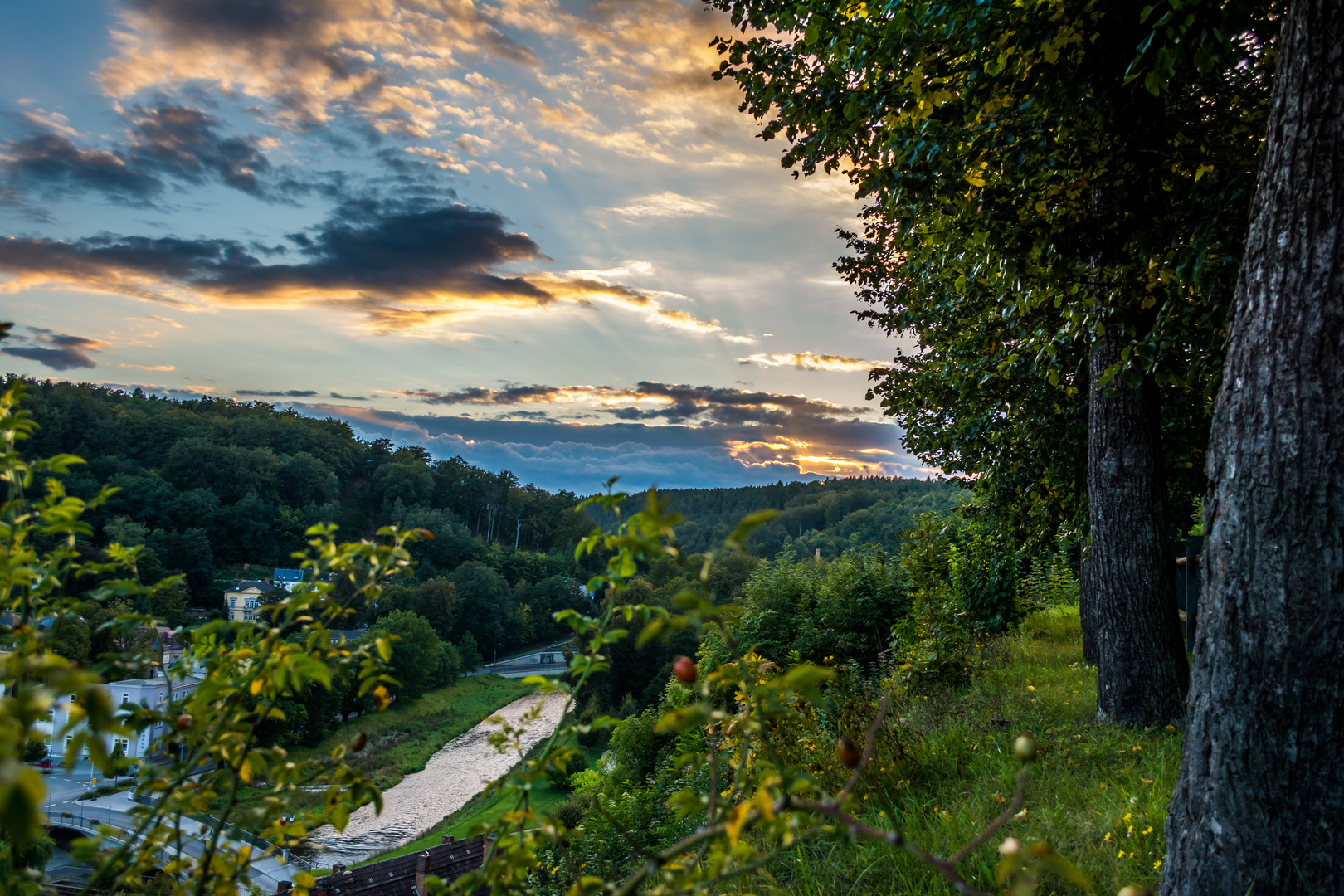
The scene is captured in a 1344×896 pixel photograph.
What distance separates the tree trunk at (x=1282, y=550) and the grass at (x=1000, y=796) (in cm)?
59

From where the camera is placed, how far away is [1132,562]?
5254mm

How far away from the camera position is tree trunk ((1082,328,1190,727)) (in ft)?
16.7

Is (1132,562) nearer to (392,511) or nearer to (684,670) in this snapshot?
(684,670)

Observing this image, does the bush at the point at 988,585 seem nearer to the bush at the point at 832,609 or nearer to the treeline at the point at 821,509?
the bush at the point at 832,609

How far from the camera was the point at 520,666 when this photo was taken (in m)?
56.2

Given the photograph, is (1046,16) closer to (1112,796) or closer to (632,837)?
(1112,796)

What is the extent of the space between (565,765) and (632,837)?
7188mm

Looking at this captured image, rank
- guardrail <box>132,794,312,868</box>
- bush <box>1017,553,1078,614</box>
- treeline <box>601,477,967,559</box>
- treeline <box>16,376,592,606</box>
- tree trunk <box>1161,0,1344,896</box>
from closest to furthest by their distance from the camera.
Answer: guardrail <box>132,794,312,868</box>
tree trunk <box>1161,0,1344,896</box>
bush <box>1017,553,1078,614</box>
treeline <box>16,376,592,606</box>
treeline <box>601,477,967,559</box>

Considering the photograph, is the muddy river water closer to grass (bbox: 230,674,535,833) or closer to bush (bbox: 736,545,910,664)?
grass (bbox: 230,674,535,833)

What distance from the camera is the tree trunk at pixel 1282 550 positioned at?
231 cm

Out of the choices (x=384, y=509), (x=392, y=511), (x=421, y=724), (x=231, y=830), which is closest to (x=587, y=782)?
(x=231, y=830)

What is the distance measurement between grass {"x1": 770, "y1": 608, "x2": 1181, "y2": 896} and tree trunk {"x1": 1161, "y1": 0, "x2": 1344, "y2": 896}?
0.59 meters

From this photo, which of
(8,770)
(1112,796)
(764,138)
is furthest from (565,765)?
(764,138)

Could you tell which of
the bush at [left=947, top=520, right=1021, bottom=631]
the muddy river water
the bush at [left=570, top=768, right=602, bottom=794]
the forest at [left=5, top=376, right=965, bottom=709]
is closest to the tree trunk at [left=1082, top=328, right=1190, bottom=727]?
the bush at [left=947, top=520, right=1021, bottom=631]
